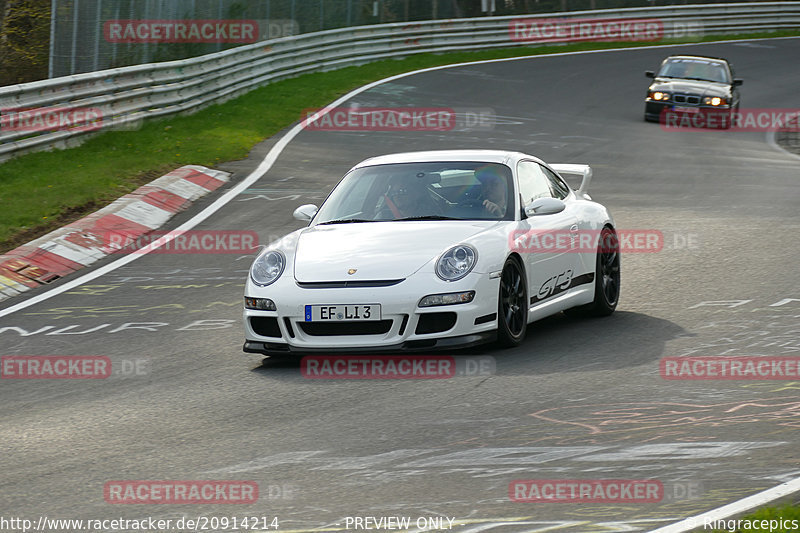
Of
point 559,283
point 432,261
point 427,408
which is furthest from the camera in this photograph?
point 559,283

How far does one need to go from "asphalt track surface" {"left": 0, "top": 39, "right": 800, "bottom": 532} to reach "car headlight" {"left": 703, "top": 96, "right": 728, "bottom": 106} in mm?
10966

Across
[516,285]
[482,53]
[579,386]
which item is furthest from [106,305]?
[482,53]

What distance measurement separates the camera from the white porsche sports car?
8164 millimetres

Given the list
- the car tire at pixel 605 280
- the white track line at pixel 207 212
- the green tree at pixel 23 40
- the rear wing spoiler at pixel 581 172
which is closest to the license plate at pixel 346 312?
the car tire at pixel 605 280

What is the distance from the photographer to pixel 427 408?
7.03m

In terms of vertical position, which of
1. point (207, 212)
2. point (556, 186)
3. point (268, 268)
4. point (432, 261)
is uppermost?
point (556, 186)

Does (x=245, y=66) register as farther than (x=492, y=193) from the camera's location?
Yes

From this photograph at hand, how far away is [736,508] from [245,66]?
2185cm

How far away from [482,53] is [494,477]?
3181cm

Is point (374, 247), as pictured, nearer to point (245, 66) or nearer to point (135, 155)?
point (135, 155)

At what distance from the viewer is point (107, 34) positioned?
2170 cm

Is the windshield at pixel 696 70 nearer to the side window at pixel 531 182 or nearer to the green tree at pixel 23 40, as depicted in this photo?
the green tree at pixel 23 40

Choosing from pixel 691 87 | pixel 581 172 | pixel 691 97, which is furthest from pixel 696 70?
pixel 581 172

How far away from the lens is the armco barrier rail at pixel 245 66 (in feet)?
56.0
